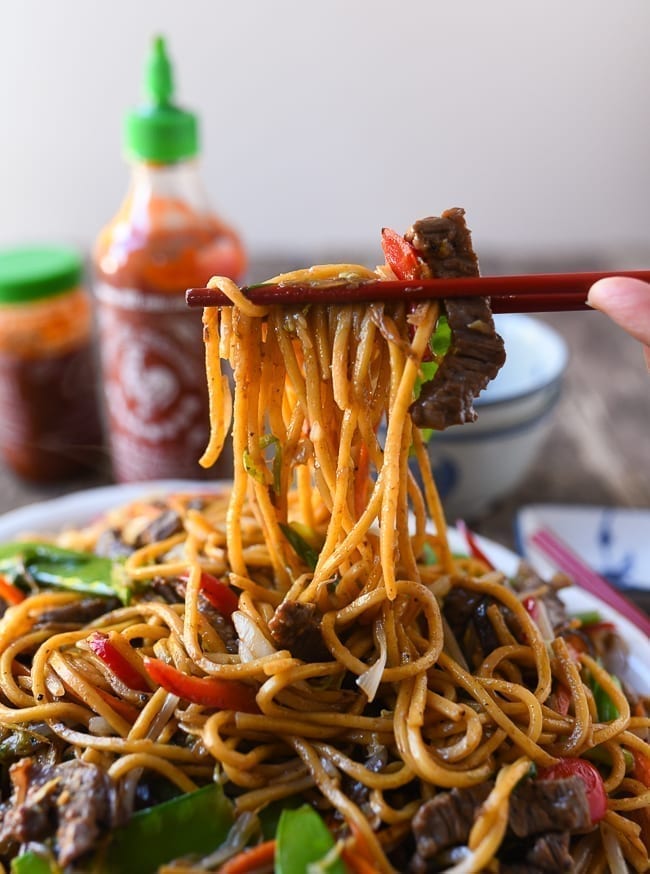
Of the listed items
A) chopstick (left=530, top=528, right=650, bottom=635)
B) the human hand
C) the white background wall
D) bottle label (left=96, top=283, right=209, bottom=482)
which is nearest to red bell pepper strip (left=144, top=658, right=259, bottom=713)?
the human hand

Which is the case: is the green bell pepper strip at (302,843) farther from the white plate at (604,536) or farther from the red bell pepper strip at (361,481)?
the white plate at (604,536)

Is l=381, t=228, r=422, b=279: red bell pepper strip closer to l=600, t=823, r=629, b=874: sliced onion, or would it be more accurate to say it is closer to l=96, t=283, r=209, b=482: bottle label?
l=600, t=823, r=629, b=874: sliced onion

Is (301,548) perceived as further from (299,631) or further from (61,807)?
(61,807)

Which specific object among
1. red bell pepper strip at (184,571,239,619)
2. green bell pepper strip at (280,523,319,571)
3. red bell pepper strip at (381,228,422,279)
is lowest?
red bell pepper strip at (184,571,239,619)

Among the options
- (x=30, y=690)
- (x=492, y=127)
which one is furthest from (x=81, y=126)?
(x=30, y=690)

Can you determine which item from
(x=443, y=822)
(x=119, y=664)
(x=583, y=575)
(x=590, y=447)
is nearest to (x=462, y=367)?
(x=443, y=822)

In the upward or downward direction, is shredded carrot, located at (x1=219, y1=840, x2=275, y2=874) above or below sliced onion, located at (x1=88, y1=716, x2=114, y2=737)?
below
